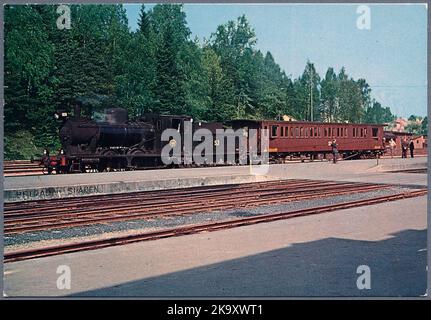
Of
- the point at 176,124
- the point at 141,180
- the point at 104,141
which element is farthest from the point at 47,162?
the point at 176,124

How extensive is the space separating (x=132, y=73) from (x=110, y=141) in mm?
7922

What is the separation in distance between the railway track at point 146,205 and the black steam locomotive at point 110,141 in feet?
24.1

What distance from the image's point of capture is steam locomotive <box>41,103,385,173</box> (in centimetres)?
2178

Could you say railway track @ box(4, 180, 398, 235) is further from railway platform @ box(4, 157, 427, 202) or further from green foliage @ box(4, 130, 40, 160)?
green foliage @ box(4, 130, 40, 160)

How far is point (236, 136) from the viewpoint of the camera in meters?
29.9

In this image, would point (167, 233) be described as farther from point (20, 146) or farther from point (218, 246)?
point (20, 146)

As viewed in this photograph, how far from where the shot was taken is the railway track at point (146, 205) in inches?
407

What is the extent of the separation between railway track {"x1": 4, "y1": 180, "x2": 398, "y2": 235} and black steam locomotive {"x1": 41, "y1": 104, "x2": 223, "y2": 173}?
735cm

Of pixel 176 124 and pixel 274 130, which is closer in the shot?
pixel 176 124

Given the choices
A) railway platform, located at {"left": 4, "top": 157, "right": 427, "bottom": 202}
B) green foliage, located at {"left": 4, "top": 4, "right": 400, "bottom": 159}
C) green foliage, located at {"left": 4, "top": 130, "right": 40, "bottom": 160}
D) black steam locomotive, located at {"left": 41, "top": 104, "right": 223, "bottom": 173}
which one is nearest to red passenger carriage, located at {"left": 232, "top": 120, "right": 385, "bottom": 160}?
green foliage, located at {"left": 4, "top": 4, "right": 400, "bottom": 159}

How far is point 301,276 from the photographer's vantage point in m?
5.80

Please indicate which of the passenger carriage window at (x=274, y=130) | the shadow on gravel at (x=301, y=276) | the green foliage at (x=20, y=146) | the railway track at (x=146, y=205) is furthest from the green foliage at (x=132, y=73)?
the shadow on gravel at (x=301, y=276)
